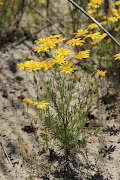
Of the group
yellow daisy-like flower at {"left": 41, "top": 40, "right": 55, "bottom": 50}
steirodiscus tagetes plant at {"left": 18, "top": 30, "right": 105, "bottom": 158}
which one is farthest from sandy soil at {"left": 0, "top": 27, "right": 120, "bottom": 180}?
yellow daisy-like flower at {"left": 41, "top": 40, "right": 55, "bottom": 50}

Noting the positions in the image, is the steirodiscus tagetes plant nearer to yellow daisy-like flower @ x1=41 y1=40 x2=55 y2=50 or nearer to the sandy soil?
yellow daisy-like flower @ x1=41 y1=40 x2=55 y2=50

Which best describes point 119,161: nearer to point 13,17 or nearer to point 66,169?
point 66,169

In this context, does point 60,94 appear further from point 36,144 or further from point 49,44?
point 36,144

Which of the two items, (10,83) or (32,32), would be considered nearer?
(10,83)

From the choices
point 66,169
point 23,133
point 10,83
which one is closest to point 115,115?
point 66,169

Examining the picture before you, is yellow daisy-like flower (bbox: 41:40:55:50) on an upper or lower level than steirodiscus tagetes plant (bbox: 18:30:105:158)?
upper

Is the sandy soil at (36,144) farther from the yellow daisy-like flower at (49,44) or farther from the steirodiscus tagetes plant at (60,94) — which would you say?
the yellow daisy-like flower at (49,44)

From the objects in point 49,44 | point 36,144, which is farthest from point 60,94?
point 36,144

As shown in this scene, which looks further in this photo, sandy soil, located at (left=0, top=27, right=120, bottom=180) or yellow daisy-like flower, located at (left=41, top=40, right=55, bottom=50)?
sandy soil, located at (left=0, top=27, right=120, bottom=180)
